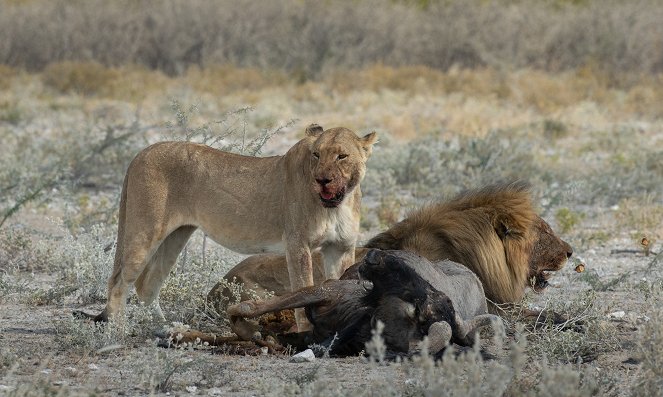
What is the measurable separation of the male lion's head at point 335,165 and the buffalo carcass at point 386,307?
15.3 inches

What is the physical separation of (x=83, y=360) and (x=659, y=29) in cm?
2288

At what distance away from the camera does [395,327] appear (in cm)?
619

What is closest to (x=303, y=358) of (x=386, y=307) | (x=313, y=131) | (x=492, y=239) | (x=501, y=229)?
(x=386, y=307)

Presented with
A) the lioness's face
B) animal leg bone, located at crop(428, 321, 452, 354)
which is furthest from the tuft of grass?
animal leg bone, located at crop(428, 321, 452, 354)

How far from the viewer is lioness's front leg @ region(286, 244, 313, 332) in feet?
21.5

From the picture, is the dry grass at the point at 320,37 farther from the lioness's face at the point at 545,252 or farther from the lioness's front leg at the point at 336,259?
the lioness's front leg at the point at 336,259

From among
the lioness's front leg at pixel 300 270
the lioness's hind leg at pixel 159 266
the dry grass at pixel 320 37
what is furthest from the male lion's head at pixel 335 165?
the dry grass at pixel 320 37

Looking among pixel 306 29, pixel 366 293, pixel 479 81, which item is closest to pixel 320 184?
pixel 366 293

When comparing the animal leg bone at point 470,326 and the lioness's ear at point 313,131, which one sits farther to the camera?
the lioness's ear at point 313,131

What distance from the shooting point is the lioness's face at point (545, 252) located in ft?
24.0

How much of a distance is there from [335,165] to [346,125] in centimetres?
1188

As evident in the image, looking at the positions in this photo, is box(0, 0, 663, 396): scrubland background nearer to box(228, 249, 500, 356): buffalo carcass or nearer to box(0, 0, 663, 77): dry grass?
box(0, 0, 663, 77): dry grass

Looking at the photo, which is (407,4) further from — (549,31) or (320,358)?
(320,358)

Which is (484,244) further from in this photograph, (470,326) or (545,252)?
(470,326)
